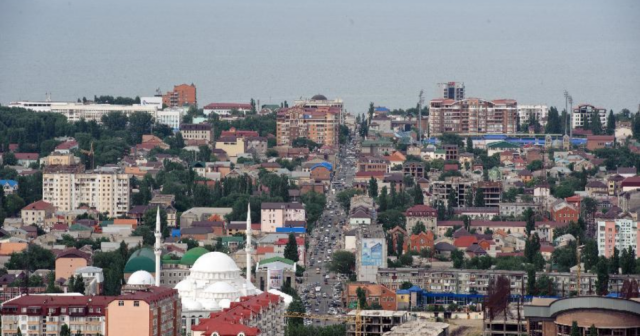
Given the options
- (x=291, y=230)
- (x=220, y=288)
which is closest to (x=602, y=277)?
(x=220, y=288)

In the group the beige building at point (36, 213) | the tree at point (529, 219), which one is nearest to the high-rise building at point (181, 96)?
the beige building at point (36, 213)

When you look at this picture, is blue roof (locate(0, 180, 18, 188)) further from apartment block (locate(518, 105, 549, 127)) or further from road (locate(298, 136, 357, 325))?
apartment block (locate(518, 105, 549, 127))

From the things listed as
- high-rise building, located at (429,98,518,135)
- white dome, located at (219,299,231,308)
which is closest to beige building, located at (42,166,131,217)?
white dome, located at (219,299,231,308)

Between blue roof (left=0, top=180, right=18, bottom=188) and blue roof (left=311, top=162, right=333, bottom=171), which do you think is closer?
blue roof (left=0, top=180, right=18, bottom=188)

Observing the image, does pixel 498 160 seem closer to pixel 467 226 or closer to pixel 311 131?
pixel 311 131

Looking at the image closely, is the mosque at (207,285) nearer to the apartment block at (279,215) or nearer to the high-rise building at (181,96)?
the apartment block at (279,215)

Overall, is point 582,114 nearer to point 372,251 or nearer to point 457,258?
point 457,258
